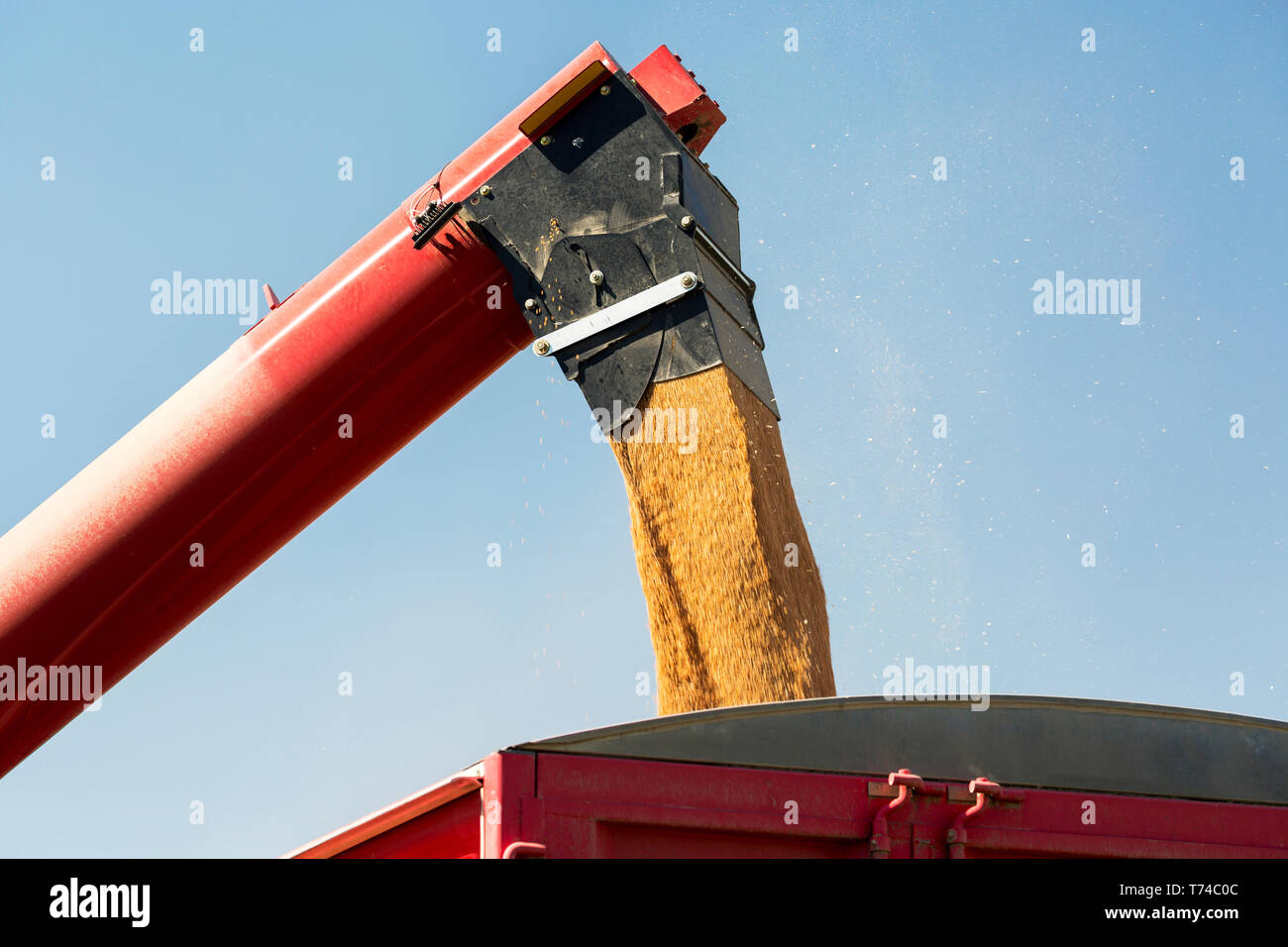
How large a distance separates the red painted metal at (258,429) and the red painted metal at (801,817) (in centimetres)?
234

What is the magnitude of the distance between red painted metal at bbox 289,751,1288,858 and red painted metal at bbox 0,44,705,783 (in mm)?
2344

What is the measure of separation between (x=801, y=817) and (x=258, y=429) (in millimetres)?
3155

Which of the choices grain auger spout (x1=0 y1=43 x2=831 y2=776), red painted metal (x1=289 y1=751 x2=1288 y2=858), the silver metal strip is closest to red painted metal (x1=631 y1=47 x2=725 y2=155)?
grain auger spout (x1=0 y1=43 x2=831 y2=776)

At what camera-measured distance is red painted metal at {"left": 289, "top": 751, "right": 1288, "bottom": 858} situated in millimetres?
3109

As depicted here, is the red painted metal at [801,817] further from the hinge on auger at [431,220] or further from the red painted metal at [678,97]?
the red painted metal at [678,97]

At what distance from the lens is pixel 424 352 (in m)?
5.68

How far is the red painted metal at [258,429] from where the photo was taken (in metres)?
5.57

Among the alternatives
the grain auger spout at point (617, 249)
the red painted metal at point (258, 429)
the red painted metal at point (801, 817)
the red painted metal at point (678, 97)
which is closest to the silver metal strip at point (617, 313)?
the grain auger spout at point (617, 249)

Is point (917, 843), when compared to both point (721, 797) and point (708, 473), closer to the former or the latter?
point (721, 797)

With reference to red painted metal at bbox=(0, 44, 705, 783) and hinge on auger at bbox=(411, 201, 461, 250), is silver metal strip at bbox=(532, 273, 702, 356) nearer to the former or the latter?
red painted metal at bbox=(0, 44, 705, 783)
